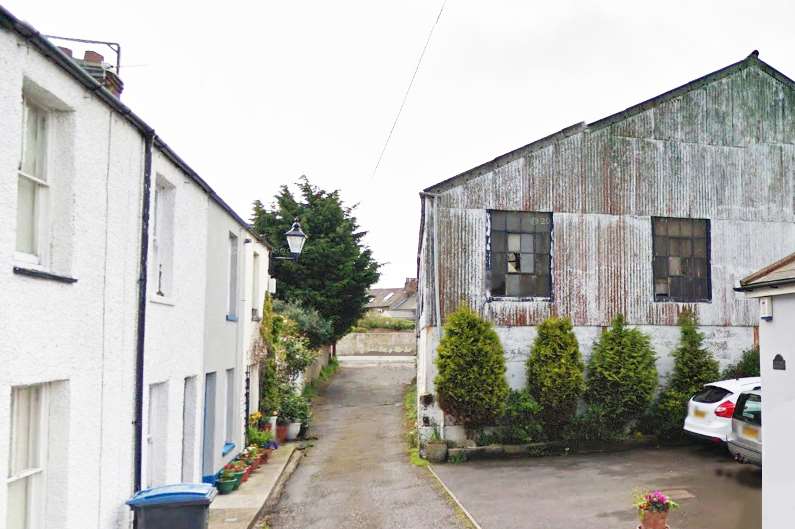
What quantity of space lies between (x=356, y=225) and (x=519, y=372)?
576 inches

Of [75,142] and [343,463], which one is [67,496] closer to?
[75,142]

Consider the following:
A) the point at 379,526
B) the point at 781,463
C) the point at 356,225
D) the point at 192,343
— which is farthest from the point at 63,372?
the point at 356,225

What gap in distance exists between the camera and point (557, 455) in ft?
48.5

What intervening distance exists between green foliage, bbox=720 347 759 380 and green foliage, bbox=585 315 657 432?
2.09m

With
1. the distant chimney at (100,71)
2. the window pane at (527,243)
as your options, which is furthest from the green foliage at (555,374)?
the distant chimney at (100,71)

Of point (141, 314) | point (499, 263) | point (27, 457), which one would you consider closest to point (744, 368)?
point (499, 263)

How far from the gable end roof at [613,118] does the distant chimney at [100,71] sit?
26.1ft

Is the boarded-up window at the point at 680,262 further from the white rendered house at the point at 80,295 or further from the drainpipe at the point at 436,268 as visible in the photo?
the white rendered house at the point at 80,295

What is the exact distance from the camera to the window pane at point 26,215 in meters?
5.32

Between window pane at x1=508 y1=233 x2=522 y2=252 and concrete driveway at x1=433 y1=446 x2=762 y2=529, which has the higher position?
window pane at x1=508 y1=233 x2=522 y2=252

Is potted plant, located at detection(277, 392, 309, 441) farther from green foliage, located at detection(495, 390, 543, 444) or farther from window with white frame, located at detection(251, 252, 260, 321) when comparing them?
green foliage, located at detection(495, 390, 543, 444)

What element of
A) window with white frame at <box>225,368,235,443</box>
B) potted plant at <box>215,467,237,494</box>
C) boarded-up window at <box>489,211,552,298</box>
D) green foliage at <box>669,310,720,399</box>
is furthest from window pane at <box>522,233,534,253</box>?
potted plant at <box>215,467,237,494</box>

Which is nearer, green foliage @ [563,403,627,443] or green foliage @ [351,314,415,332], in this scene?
green foliage @ [563,403,627,443]

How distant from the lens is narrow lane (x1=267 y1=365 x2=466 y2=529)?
10125 millimetres
